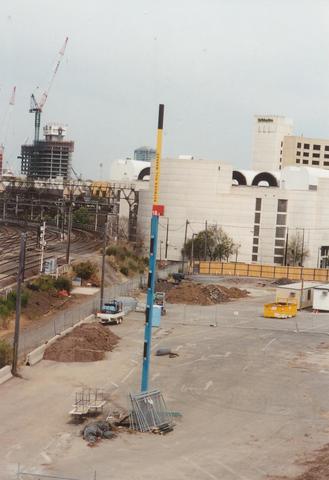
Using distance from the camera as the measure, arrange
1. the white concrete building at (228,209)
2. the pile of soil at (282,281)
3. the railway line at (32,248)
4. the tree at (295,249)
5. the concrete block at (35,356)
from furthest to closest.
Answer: the tree at (295,249) < the white concrete building at (228,209) < the pile of soil at (282,281) < the railway line at (32,248) < the concrete block at (35,356)

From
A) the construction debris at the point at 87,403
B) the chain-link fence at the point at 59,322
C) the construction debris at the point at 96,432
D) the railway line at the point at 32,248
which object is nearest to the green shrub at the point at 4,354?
the chain-link fence at the point at 59,322

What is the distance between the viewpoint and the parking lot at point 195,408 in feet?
82.7

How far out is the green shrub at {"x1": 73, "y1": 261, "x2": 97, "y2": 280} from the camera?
239 ft

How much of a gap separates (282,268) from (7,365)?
66695 mm

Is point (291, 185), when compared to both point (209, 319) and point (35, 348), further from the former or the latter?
point (35, 348)

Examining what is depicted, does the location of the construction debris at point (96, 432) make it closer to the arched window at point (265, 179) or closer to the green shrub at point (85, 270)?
the green shrub at point (85, 270)

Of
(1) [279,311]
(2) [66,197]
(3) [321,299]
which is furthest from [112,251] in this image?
(2) [66,197]

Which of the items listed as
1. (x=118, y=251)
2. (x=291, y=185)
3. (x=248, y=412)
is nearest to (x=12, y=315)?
(x=248, y=412)

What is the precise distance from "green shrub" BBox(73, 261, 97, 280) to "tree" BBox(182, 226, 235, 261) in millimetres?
45928

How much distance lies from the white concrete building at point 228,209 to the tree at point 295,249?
621 mm

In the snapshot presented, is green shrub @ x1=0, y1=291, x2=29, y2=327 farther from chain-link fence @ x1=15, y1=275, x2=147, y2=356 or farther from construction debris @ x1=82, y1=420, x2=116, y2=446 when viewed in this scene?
construction debris @ x1=82, y1=420, x2=116, y2=446

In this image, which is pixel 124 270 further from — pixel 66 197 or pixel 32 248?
pixel 66 197

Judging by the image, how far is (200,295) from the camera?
2803 inches

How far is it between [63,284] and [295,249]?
221ft
